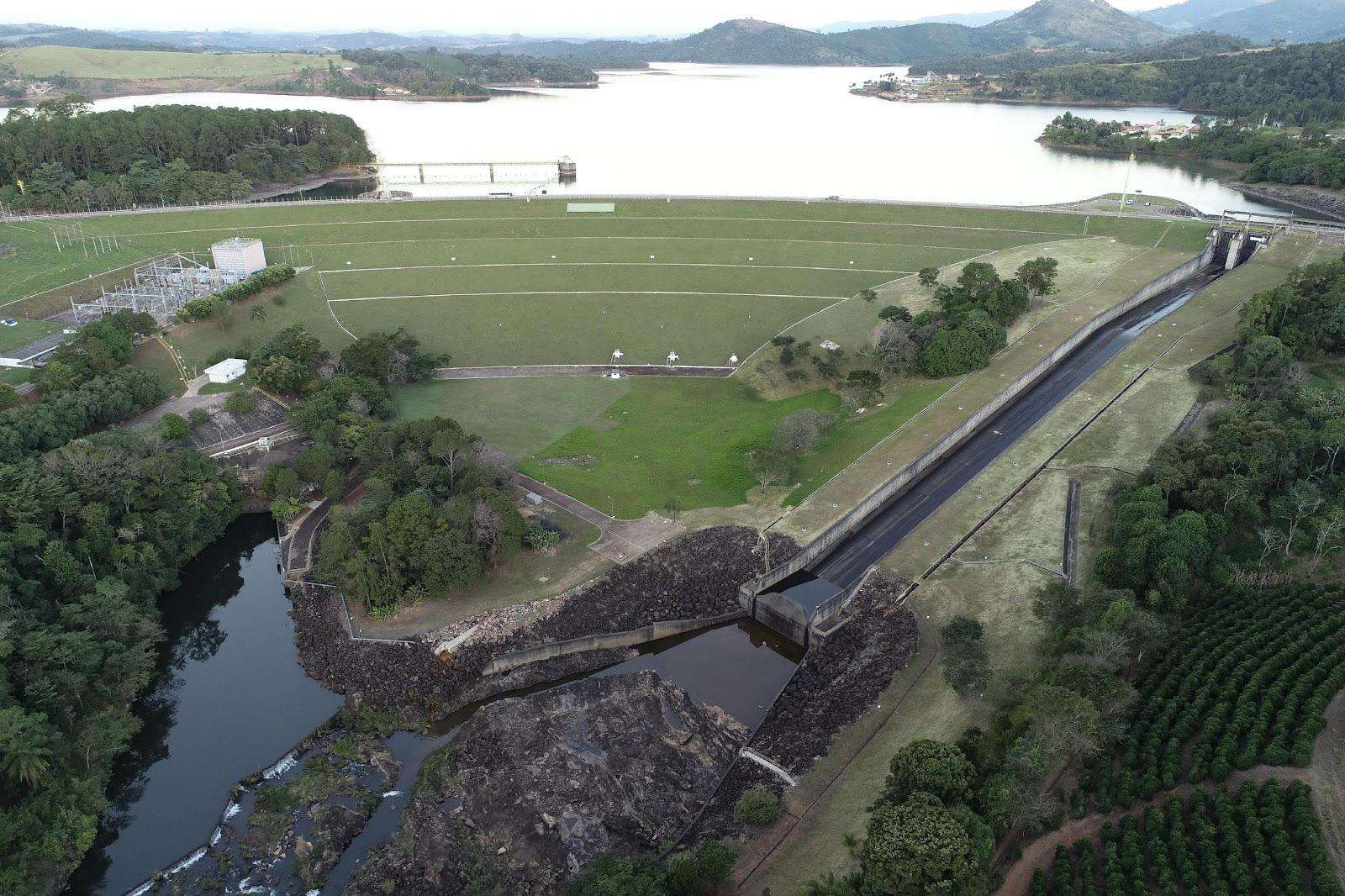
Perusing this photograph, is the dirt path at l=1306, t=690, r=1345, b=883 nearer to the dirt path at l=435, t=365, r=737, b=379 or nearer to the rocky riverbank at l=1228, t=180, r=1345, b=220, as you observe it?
the dirt path at l=435, t=365, r=737, b=379

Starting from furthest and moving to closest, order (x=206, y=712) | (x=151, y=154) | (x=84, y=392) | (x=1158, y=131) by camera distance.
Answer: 1. (x=1158, y=131)
2. (x=151, y=154)
3. (x=84, y=392)
4. (x=206, y=712)

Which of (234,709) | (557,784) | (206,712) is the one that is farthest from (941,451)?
(206,712)

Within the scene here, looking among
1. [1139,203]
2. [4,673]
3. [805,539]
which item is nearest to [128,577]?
[4,673]

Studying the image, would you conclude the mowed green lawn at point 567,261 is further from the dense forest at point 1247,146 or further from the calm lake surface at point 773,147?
the dense forest at point 1247,146

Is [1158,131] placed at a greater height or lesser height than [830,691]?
greater

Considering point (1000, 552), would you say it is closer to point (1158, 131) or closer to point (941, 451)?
point (941, 451)

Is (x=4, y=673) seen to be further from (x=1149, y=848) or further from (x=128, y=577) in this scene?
(x=1149, y=848)
